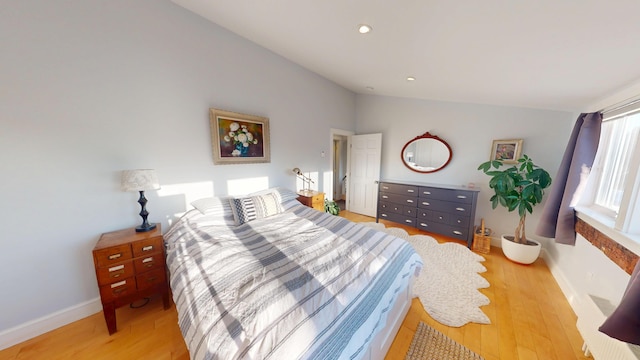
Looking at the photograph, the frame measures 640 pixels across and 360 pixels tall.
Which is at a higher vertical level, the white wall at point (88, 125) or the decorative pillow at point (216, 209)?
the white wall at point (88, 125)

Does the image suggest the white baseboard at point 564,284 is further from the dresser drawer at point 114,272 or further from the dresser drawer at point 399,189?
the dresser drawer at point 114,272

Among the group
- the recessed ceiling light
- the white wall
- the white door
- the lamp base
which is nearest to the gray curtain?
the recessed ceiling light

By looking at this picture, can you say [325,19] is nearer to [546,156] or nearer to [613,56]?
[613,56]

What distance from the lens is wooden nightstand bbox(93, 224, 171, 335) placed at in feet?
4.92

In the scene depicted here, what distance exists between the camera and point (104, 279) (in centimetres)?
150

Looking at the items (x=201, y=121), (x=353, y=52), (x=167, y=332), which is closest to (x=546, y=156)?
(x=353, y=52)

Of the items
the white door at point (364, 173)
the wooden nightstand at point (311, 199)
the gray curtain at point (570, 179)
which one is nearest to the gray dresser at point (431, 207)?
the white door at point (364, 173)

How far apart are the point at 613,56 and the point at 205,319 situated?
2.80m

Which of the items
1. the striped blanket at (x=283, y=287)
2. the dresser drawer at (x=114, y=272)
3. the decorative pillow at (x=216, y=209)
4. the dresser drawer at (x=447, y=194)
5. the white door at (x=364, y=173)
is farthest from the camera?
the white door at (x=364, y=173)

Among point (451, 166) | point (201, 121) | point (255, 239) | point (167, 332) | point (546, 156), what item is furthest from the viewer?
point (451, 166)

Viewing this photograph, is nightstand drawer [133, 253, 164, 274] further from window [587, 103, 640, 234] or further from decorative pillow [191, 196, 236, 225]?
window [587, 103, 640, 234]

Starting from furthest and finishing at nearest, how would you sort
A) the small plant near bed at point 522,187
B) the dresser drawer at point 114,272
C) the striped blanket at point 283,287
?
1. the small plant near bed at point 522,187
2. the dresser drawer at point 114,272
3. the striped blanket at point 283,287

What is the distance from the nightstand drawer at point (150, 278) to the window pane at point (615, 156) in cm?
388

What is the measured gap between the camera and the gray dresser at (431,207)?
2.97m
